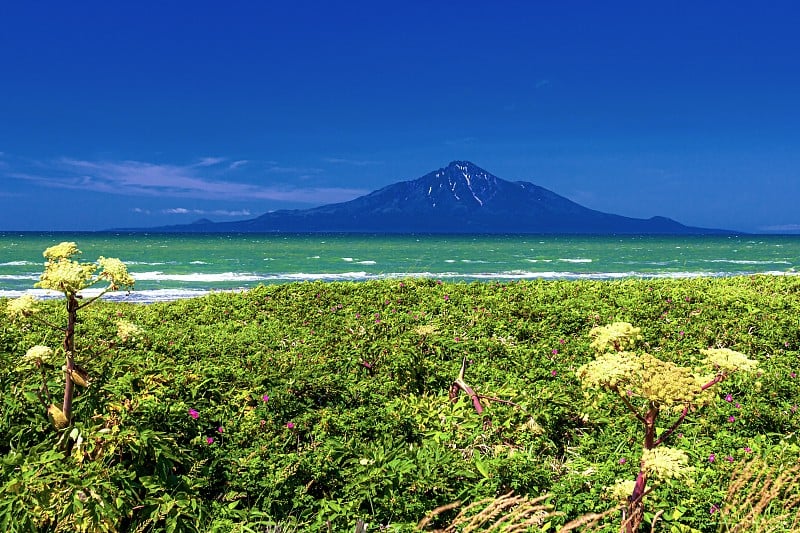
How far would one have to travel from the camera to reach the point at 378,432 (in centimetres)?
480

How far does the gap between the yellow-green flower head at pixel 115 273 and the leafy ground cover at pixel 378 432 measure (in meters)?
0.41

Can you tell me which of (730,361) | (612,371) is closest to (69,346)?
(612,371)

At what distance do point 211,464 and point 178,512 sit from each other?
679 mm

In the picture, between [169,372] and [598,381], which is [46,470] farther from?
[598,381]

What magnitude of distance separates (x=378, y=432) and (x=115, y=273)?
2.52 meters

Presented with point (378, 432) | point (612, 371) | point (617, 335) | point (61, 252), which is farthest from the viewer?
point (378, 432)

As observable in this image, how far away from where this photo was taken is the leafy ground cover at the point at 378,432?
3598 millimetres

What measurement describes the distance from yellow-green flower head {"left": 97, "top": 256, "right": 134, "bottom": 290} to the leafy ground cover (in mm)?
411

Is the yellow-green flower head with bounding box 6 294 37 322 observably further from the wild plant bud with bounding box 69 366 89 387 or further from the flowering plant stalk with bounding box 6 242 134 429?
the wild plant bud with bounding box 69 366 89 387

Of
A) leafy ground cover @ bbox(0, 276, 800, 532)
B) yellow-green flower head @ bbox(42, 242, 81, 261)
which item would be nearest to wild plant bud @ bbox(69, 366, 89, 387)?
leafy ground cover @ bbox(0, 276, 800, 532)

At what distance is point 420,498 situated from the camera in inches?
153

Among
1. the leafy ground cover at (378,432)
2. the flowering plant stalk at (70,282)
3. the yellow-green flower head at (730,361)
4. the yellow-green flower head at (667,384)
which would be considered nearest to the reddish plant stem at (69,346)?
the flowering plant stalk at (70,282)

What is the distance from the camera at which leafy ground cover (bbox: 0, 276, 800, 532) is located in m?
3.60

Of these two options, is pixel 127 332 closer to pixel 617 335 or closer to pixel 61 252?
pixel 61 252
